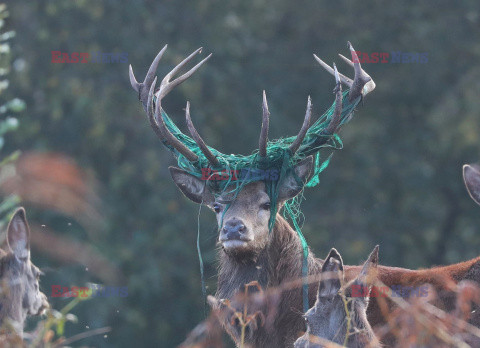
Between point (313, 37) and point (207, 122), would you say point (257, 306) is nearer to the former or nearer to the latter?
point (207, 122)

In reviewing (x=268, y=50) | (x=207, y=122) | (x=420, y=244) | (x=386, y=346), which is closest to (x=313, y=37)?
(x=268, y=50)

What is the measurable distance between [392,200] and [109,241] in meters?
4.58

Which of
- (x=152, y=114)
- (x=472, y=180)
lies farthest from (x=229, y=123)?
(x=472, y=180)

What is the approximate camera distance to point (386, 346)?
16.4 ft

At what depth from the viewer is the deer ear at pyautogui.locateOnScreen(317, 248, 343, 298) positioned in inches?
151

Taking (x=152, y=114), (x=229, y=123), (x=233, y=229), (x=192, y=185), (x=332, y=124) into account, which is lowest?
(x=229, y=123)

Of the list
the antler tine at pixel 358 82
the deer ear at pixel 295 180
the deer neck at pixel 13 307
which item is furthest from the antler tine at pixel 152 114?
the deer neck at pixel 13 307

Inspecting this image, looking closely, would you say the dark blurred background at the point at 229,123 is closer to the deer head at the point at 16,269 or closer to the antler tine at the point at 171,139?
the antler tine at the point at 171,139

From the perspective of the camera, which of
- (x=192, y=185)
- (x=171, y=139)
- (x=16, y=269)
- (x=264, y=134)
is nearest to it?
(x=16, y=269)

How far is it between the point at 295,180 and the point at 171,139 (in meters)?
0.86

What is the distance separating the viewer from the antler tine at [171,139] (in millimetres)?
6328

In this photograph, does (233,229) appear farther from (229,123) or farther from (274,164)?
(229,123)

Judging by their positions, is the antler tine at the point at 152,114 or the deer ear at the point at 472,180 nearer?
the deer ear at the point at 472,180

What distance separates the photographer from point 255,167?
6.23 metres
